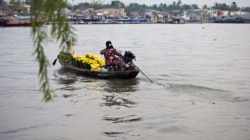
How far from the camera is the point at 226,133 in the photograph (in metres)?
7.98

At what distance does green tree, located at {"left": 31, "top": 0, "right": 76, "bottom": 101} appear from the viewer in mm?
2012

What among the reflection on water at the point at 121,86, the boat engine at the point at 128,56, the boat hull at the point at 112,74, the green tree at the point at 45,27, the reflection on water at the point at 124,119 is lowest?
the reflection on water at the point at 121,86

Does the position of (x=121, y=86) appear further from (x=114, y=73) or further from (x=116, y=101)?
(x=116, y=101)

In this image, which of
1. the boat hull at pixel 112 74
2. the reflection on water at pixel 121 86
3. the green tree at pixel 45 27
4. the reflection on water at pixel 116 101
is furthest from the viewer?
the boat hull at pixel 112 74

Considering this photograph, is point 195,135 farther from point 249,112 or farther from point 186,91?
point 186,91

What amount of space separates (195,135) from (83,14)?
13448 cm

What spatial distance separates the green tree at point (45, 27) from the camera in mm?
2012

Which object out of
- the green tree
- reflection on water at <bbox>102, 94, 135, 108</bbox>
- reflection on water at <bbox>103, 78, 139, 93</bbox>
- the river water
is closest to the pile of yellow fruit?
the river water

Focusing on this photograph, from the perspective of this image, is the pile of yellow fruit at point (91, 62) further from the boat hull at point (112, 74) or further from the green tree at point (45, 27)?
the green tree at point (45, 27)

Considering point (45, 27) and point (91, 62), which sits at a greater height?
point (45, 27)

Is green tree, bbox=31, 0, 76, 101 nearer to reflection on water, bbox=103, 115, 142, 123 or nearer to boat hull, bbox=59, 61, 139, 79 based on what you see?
reflection on water, bbox=103, 115, 142, 123

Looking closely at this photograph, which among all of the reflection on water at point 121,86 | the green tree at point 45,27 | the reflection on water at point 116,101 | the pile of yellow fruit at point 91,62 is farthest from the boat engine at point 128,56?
the green tree at point 45,27

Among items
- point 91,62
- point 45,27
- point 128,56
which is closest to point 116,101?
point 128,56

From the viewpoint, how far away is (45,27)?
204 cm
